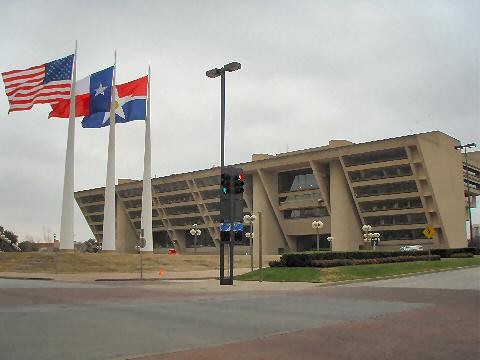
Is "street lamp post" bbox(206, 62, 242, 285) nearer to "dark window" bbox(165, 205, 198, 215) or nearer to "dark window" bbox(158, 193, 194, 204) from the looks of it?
"dark window" bbox(158, 193, 194, 204)

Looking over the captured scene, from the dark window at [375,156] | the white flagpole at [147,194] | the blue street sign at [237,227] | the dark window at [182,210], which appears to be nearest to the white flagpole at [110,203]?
the white flagpole at [147,194]

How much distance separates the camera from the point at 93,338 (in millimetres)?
9289

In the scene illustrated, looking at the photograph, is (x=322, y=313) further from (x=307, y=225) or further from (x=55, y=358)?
(x=307, y=225)

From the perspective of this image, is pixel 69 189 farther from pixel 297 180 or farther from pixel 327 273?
pixel 297 180

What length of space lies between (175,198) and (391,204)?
50898 millimetres

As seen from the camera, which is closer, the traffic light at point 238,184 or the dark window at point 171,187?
the traffic light at point 238,184

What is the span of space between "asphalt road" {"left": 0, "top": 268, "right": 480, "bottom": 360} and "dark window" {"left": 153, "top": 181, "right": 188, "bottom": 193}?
96.3m

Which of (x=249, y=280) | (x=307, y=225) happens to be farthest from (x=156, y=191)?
(x=249, y=280)

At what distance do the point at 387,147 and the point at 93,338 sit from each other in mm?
75322

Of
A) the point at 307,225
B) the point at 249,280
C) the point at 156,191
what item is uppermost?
the point at 156,191

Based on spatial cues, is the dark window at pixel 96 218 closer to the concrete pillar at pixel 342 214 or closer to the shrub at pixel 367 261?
the concrete pillar at pixel 342 214

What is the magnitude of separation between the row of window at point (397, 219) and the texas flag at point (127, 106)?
4997 cm

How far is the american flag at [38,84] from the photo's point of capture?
4297cm

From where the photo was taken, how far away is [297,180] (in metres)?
99.8
